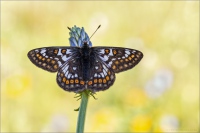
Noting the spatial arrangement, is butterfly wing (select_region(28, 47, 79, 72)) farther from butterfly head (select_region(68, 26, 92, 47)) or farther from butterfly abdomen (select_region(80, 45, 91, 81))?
butterfly head (select_region(68, 26, 92, 47))

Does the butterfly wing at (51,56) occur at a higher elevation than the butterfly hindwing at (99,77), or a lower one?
higher

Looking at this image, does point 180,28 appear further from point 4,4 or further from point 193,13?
point 4,4

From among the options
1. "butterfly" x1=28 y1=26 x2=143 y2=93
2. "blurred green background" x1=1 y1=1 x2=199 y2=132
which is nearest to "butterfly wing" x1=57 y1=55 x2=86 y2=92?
"butterfly" x1=28 y1=26 x2=143 y2=93

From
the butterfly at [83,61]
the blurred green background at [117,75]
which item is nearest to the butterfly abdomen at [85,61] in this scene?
the butterfly at [83,61]

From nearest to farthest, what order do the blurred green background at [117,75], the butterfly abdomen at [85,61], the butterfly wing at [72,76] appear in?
the butterfly wing at [72,76] → the butterfly abdomen at [85,61] → the blurred green background at [117,75]

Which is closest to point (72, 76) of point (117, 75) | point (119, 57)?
point (119, 57)

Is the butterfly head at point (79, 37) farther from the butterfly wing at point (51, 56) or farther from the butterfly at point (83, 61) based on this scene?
the butterfly wing at point (51, 56)

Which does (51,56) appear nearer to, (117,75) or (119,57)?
(119,57)
